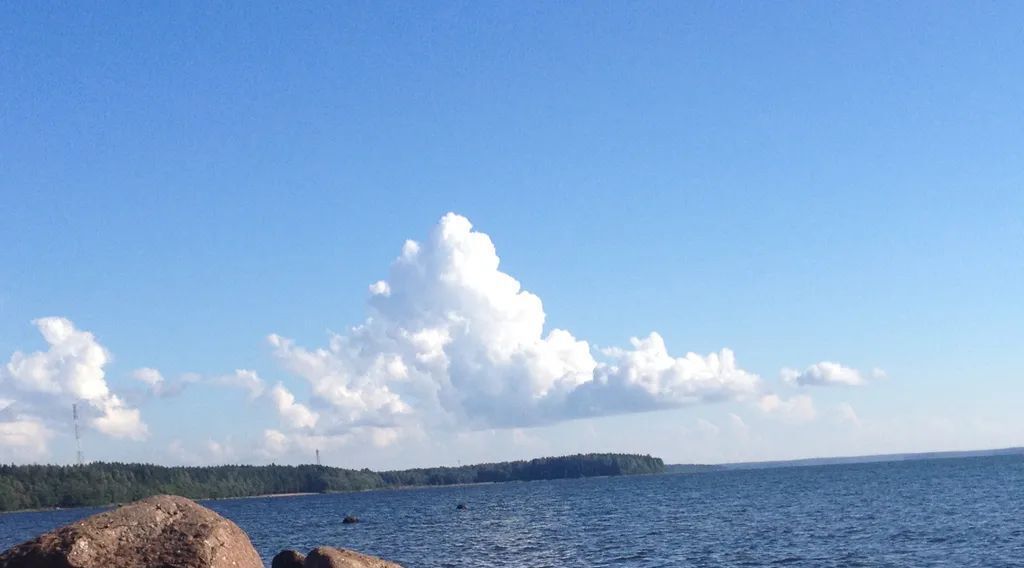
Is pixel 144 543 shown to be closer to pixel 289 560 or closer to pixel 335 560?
pixel 335 560

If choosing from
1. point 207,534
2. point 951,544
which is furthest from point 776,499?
point 207,534

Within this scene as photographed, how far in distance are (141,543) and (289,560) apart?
6.44 meters

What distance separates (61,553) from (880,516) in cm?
6012

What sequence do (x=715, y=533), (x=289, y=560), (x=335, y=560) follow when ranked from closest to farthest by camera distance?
(x=335, y=560) < (x=289, y=560) < (x=715, y=533)

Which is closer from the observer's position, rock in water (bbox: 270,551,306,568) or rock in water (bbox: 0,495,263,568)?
rock in water (bbox: 0,495,263,568)

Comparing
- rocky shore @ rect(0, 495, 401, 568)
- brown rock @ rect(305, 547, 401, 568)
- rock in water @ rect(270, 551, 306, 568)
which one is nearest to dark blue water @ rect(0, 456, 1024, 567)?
rock in water @ rect(270, 551, 306, 568)

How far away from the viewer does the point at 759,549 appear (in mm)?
50688

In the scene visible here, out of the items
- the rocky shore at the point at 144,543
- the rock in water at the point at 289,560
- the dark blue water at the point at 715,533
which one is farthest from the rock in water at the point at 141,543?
the dark blue water at the point at 715,533

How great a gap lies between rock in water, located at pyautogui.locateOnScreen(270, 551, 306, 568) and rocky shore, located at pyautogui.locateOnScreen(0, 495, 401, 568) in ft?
13.0

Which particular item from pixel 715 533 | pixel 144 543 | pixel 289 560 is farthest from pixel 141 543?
pixel 715 533

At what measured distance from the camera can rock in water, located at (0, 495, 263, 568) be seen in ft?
72.1

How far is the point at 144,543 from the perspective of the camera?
22.6 meters

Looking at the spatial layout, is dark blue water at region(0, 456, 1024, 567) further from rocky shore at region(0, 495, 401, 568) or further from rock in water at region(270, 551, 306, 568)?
rocky shore at region(0, 495, 401, 568)

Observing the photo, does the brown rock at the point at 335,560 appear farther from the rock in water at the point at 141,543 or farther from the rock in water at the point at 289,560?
the rock in water at the point at 141,543
